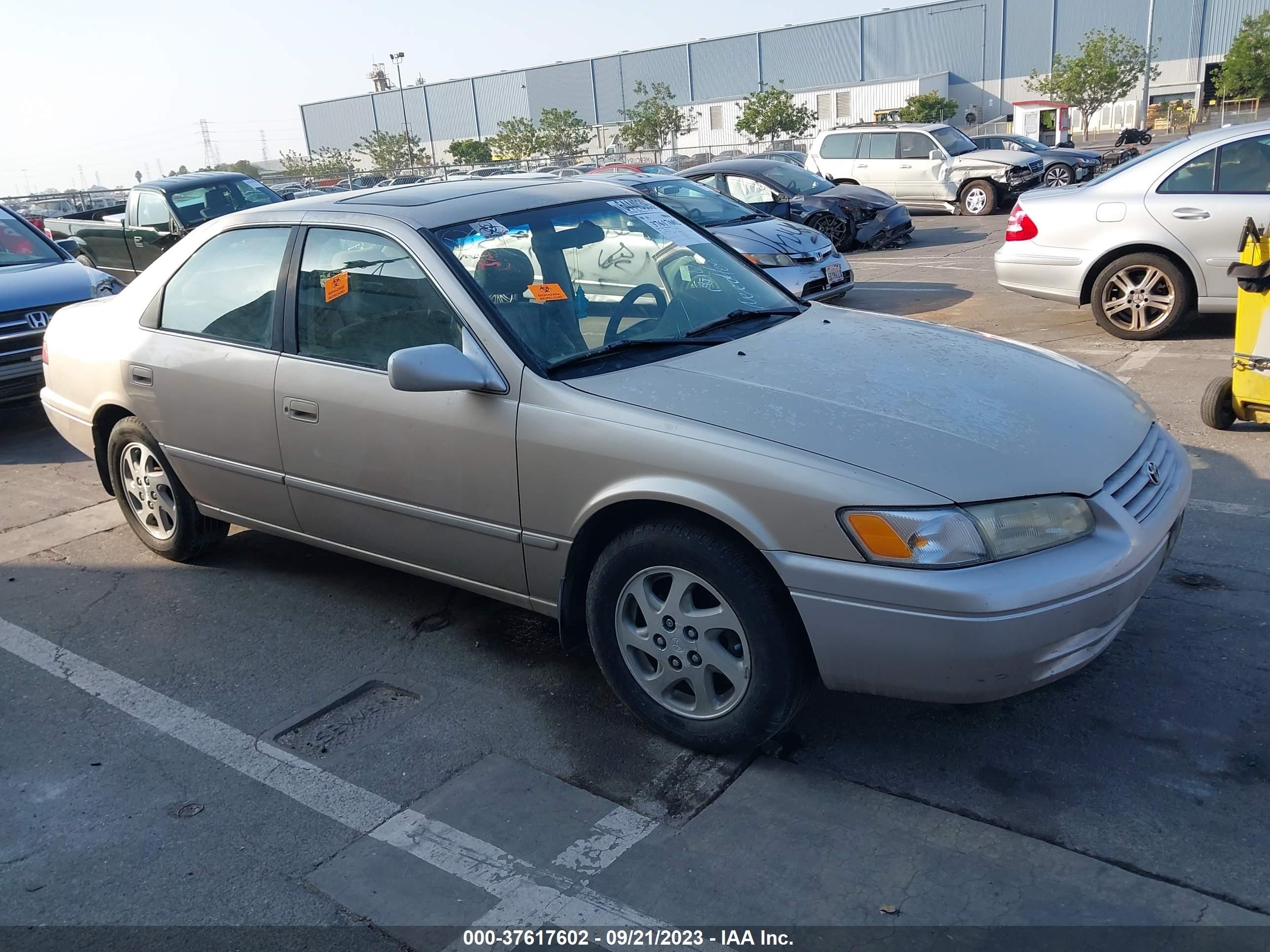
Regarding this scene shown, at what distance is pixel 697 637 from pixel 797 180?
42.2ft

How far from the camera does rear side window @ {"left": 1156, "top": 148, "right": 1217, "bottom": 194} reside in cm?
772

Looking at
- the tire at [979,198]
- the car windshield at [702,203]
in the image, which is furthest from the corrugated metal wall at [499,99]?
the car windshield at [702,203]

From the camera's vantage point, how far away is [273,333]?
4.25 meters

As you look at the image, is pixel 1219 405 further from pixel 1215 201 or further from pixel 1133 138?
pixel 1133 138

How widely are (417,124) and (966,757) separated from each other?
93.2 m

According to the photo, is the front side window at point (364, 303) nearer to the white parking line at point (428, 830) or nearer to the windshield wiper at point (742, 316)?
the windshield wiper at point (742, 316)

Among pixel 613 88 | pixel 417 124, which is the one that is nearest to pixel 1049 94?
pixel 613 88

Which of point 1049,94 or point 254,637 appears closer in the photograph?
point 254,637

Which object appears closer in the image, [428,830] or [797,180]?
[428,830]

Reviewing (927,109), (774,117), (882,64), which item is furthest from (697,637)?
(882,64)

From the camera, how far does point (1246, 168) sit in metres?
7.58

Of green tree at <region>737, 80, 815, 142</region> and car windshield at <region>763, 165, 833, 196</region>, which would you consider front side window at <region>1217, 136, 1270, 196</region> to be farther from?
green tree at <region>737, 80, 815, 142</region>

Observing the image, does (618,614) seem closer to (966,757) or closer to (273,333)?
(966,757)

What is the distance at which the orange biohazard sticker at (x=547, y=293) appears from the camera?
3.77 metres
